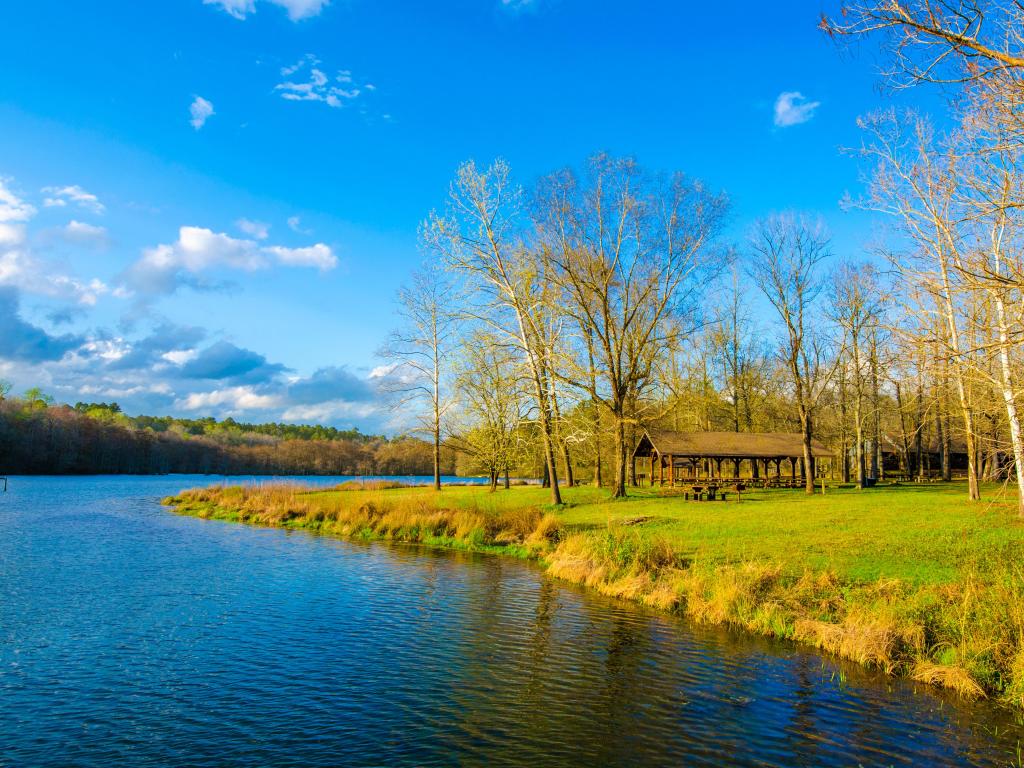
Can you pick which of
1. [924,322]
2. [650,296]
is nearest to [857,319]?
[650,296]

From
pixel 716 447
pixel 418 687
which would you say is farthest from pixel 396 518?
pixel 716 447

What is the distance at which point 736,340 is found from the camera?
53938 millimetres

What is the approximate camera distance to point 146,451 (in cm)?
11750

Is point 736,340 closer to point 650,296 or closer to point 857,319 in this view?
point 857,319

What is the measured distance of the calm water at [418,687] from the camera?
741 cm

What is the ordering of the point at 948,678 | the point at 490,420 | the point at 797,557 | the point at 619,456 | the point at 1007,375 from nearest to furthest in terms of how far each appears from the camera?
the point at 948,678, the point at 1007,375, the point at 797,557, the point at 619,456, the point at 490,420

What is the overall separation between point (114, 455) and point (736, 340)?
110m

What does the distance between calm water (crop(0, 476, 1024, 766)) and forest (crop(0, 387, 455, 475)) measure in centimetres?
6190

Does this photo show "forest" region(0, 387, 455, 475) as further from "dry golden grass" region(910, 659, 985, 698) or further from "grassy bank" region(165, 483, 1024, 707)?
"dry golden grass" region(910, 659, 985, 698)

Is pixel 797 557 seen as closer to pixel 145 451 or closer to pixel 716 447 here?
pixel 716 447

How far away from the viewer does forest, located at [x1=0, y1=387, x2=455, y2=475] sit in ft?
307

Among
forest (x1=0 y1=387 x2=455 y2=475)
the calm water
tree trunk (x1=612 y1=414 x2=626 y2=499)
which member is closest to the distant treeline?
forest (x1=0 y1=387 x2=455 y2=475)

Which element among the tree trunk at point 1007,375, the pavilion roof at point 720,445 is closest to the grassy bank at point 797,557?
the tree trunk at point 1007,375

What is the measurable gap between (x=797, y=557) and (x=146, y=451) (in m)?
128
